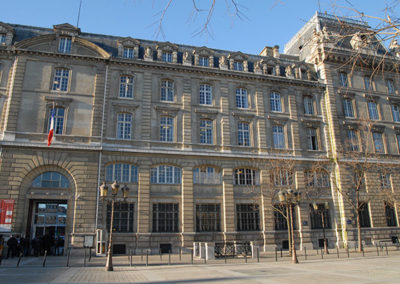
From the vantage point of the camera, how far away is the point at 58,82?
2869 centimetres

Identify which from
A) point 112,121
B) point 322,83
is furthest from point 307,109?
point 112,121

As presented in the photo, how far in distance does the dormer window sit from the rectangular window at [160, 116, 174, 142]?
10.8 meters

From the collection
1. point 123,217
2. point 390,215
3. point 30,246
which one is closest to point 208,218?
point 123,217

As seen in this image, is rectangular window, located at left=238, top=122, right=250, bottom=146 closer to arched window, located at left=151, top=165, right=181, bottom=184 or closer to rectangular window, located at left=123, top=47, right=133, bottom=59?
arched window, located at left=151, top=165, right=181, bottom=184

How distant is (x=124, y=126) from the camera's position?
29094 millimetres

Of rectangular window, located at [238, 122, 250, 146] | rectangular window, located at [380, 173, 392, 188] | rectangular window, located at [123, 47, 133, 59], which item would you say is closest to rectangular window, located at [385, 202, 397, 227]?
rectangular window, located at [380, 173, 392, 188]

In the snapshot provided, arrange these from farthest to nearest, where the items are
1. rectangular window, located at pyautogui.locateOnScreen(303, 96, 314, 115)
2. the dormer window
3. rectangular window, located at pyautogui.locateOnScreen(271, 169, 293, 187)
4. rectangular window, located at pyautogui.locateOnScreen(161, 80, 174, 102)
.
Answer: rectangular window, located at pyautogui.locateOnScreen(303, 96, 314, 115) < rectangular window, located at pyautogui.locateOnScreen(161, 80, 174, 102) < rectangular window, located at pyautogui.locateOnScreen(271, 169, 293, 187) < the dormer window

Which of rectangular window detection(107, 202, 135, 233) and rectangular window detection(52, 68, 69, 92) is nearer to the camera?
rectangular window detection(107, 202, 135, 233)

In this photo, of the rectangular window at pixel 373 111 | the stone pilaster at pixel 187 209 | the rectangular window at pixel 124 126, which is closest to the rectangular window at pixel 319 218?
the stone pilaster at pixel 187 209

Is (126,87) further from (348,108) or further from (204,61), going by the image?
(348,108)

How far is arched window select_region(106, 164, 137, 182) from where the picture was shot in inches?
1084

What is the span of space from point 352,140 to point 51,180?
30.0m

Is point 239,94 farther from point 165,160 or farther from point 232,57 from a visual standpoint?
point 165,160

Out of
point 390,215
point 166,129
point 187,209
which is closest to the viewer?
point 187,209
